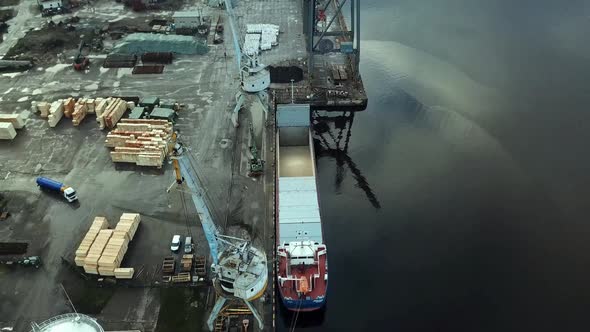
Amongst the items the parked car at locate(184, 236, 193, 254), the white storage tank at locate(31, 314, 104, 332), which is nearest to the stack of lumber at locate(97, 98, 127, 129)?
the parked car at locate(184, 236, 193, 254)

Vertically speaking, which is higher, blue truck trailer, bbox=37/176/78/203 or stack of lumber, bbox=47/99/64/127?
stack of lumber, bbox=47/99/64/127

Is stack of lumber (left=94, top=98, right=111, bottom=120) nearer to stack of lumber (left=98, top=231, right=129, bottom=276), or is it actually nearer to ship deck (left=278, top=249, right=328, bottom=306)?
stack of lumber (left=98, top=231, right=129, bottom=276)

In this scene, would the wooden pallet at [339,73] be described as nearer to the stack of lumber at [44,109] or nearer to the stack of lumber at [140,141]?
the stack of lumber at [140,141]

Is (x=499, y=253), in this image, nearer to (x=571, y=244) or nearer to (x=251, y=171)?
(x=571, y=244)

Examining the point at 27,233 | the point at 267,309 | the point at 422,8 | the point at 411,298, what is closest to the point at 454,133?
the point at 411,298

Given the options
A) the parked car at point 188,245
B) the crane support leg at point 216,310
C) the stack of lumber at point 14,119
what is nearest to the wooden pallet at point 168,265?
the parked car at point 188,245

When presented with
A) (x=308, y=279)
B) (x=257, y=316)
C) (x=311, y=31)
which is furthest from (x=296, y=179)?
(x=311, y=31)
